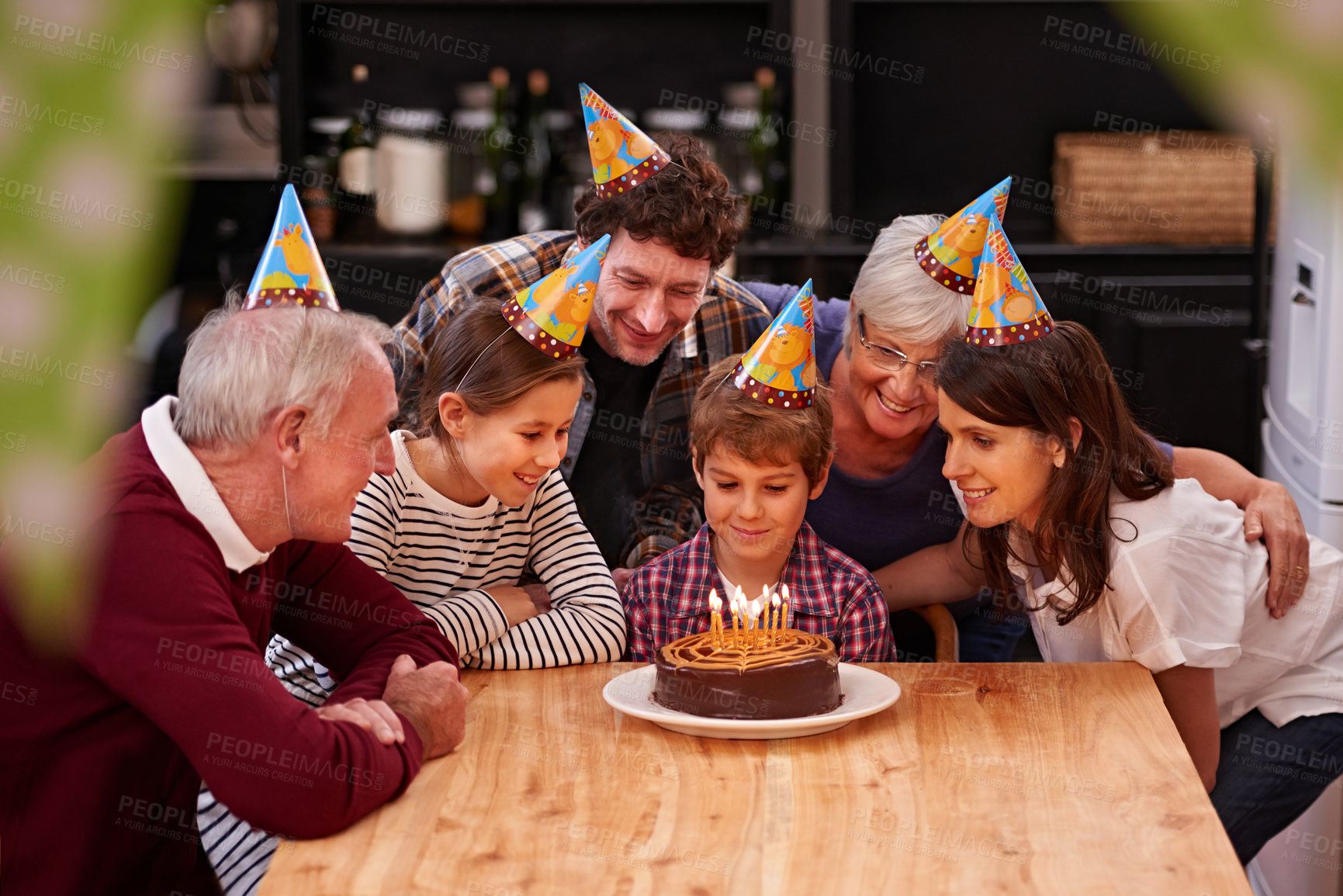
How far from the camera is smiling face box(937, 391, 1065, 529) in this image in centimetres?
167

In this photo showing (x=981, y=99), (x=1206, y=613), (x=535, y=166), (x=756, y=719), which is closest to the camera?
(x=756, y=719)

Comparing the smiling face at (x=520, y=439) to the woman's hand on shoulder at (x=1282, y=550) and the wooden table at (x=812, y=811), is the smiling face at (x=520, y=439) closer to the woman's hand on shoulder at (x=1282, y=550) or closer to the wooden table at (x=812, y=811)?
the wooden table at (x=812, y=811)

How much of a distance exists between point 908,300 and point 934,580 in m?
0.43

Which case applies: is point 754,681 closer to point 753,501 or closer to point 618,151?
point 753,501

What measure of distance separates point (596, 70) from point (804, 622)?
229 cm

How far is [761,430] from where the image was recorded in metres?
1.77

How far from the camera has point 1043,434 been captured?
1674 millimetres

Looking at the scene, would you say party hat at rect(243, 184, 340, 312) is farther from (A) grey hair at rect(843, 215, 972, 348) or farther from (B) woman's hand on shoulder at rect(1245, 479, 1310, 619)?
(B) woman's hand on shoulder at rect(1245, 479, 1310, 619)

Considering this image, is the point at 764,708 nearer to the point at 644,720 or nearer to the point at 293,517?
the point at 644,720

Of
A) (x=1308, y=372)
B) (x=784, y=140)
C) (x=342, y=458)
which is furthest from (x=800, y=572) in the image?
(x=784, y=140)

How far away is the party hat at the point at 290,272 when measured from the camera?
4.48 feet

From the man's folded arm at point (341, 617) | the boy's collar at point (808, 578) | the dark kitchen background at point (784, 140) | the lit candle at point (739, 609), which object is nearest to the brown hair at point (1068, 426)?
the boy's collar at point (808, 578)

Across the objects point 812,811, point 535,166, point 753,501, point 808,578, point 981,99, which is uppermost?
point 981,99

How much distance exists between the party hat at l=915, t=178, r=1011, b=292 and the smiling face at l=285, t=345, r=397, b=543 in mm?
862
